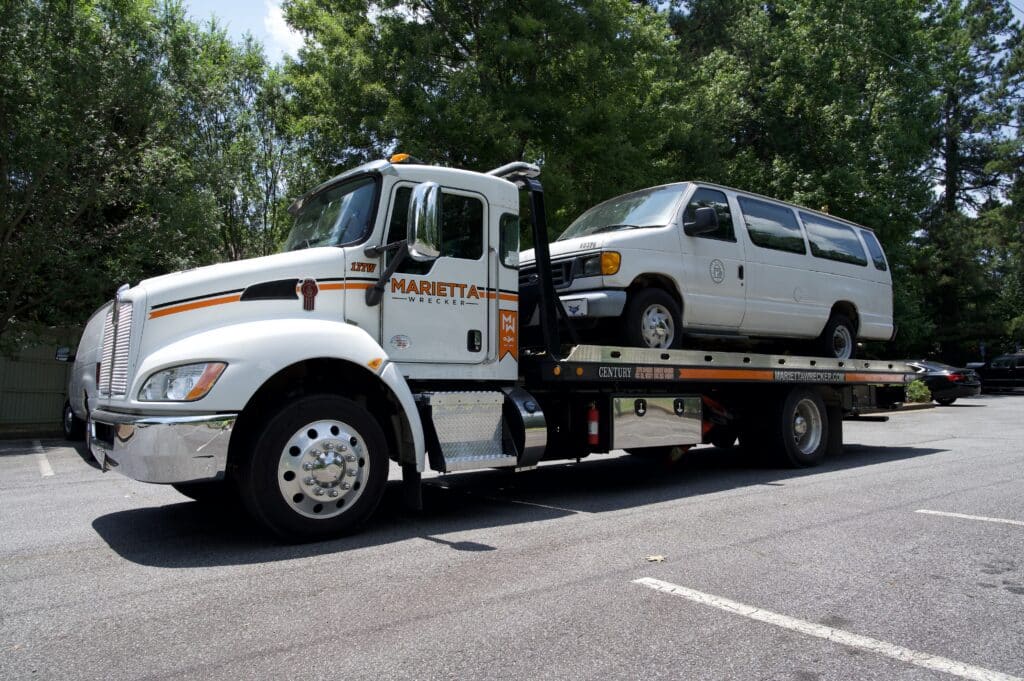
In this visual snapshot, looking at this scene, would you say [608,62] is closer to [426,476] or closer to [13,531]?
[426,476]

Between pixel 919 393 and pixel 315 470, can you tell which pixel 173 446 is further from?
pixel 919 393

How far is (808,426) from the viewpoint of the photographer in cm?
975

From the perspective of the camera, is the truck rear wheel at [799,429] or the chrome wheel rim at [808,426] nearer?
the truck rear wheel at [799,429]

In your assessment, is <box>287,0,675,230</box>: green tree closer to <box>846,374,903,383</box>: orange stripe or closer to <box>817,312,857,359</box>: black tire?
<box>817,312,857,359</box>: black tire

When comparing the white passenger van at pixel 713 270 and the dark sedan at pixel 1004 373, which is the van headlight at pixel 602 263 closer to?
the white passenger van at pixel 713 270

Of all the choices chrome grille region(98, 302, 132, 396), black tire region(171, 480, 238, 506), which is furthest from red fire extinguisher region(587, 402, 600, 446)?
chrome grille region(98, 302, 132, 396)

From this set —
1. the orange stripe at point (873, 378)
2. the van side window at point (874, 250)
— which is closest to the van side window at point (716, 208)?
the orange stripe at point (873, 378)

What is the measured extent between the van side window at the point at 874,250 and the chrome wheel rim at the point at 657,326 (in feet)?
13.7

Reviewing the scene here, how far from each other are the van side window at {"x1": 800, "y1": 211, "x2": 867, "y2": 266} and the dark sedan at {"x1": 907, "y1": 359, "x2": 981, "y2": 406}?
14417 mm

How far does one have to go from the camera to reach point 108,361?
5.73 m

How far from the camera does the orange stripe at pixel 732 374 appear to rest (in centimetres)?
788

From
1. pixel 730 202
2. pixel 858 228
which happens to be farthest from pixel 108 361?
pixel 858 228

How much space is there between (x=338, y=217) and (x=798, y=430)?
611cm

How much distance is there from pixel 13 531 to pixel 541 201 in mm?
4899
